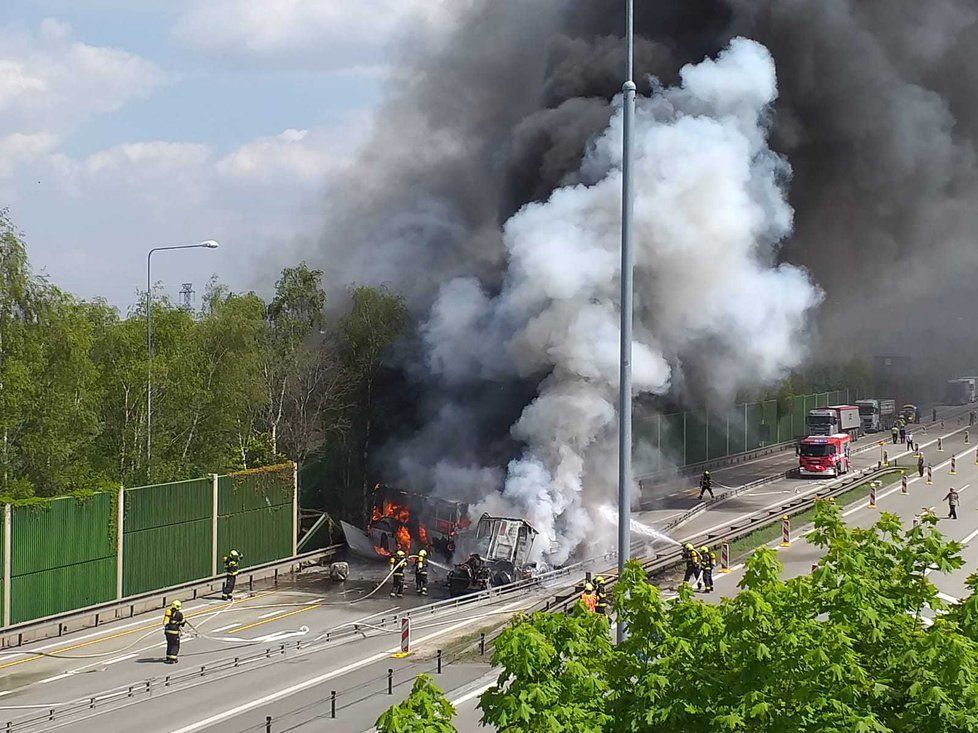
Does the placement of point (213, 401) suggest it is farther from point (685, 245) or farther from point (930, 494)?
point (930, 494)

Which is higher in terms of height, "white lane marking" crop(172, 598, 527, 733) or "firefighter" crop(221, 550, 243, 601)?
"firefighter" crop(221, 550, 243, 601)

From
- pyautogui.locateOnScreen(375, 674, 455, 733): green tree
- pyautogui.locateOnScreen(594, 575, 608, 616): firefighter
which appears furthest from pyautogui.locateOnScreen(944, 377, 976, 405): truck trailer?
pyautogui.locateOnScreen(375, 674, 455, 733): green tree

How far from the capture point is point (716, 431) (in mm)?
54469

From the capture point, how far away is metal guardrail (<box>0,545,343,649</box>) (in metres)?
23.4

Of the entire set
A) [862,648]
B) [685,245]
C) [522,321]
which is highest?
[685,245]

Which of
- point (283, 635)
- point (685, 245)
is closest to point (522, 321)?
point (685, 245)

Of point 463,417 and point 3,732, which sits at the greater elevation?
point 463,417

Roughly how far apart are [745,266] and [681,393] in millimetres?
11683

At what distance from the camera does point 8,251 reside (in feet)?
81.0

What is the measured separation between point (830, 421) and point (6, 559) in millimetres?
43635

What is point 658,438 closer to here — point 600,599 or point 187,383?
point 187,383

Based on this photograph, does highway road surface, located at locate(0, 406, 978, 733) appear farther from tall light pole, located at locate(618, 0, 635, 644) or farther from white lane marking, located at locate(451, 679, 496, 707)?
tall light pole, located at locate(618, 0, 635, 644)

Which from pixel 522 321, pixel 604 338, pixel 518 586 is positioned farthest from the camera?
pixel 522 321

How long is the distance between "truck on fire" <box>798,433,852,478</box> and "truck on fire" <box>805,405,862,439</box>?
9579mm
